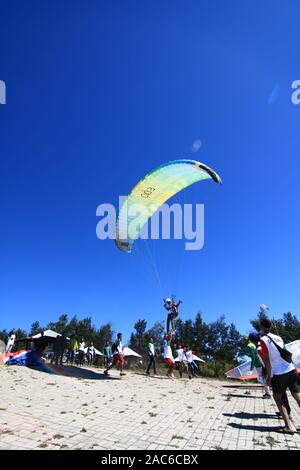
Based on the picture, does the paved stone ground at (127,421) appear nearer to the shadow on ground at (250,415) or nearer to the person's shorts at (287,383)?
the shadow on ground at (250,415)

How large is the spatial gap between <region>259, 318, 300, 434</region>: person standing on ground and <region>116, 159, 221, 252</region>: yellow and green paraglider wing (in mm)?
8783

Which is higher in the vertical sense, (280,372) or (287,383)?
(280,372)

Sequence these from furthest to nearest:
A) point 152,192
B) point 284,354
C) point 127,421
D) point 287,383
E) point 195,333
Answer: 1. point 195,333
2. point 152,192
3. point 127,421
4. point 284,354
5. point 287,383

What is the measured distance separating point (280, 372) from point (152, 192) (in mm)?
9737

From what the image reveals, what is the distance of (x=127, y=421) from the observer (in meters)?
5.93

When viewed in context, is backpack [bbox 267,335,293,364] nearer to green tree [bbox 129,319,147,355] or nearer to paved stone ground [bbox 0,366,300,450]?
paved stone ground [bbox 0,366,300,450]

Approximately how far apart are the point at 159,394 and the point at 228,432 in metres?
4.86

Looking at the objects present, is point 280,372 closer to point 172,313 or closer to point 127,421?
point 127,421

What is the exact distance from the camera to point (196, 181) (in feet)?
50.6

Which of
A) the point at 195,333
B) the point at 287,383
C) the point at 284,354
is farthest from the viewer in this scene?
the point at 195,333

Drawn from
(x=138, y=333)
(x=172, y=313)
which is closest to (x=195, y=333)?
(x=138, y=333)

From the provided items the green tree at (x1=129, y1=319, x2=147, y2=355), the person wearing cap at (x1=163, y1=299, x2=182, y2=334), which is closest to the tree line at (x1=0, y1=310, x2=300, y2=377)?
the green tree at (x1=129, y1=319, x2=147, y2=355)

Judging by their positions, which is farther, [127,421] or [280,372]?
[127,421]

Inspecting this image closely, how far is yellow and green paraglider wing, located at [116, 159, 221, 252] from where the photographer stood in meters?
13.5
